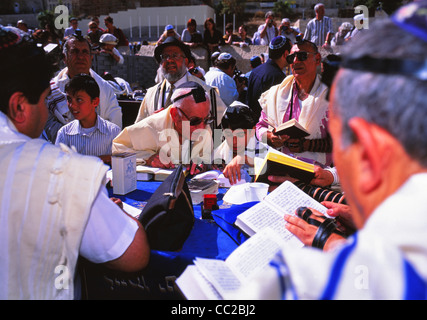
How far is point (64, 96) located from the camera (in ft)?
13.8

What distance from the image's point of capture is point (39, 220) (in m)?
1.31

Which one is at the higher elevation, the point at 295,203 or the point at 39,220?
the point at 39,220

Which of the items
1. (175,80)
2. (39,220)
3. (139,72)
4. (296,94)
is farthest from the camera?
(139,72)

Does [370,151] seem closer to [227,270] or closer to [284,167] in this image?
[227,270]

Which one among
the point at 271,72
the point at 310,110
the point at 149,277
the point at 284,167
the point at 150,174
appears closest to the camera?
the point at 149,277

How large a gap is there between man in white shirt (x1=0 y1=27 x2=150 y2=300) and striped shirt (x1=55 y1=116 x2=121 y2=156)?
2.00 m

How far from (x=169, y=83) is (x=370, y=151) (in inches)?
159

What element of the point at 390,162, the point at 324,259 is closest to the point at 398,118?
the point at 390,162

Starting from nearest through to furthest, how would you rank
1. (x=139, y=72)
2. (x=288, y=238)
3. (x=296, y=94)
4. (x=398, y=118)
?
(x=398, y=118), (x=288, y=238), (x=296, y=94), (x=139, y=72)

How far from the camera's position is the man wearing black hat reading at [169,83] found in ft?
14.3

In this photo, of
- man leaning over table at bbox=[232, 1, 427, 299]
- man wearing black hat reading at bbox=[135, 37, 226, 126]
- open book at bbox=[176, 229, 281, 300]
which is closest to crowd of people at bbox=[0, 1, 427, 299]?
man leaning over table at bbox=[232, 1, 427, 299]

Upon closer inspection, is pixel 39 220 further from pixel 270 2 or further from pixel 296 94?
pixel 270 2

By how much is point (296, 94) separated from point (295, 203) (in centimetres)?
197

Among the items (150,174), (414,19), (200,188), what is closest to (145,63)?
(150,174)
